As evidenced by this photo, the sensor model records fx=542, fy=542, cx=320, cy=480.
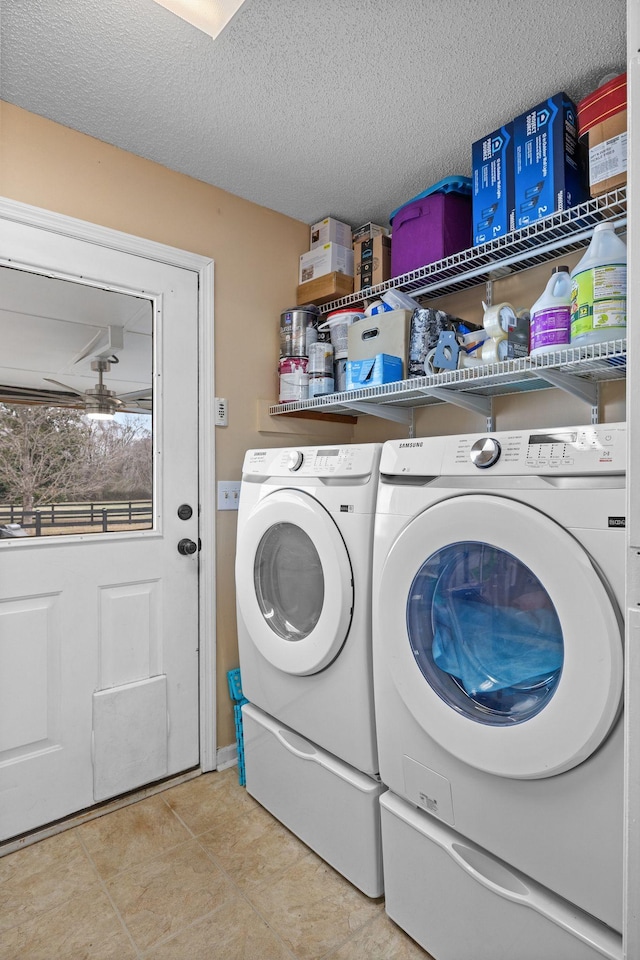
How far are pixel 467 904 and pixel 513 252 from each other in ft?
5.99

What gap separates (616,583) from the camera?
37.9 inches

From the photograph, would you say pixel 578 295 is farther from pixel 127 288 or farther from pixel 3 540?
pixel 3 540

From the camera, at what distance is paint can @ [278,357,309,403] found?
228cm

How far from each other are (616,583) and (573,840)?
0.51 metres

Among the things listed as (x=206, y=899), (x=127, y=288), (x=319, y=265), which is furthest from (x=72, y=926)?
(x=319, y=265)

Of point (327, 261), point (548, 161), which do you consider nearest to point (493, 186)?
point (548, 161)

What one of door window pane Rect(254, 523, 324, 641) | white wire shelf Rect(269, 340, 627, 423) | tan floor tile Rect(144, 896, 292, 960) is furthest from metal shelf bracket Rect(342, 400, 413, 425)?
tan floor tile Rect(144, 896, 292, 960)

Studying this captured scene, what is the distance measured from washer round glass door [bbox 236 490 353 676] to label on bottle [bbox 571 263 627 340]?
33.8 inches

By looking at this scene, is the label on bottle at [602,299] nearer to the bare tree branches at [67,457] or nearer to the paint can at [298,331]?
the paint can at [298,331]

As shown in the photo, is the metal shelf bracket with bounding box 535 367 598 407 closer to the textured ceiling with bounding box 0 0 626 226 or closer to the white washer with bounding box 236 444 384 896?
the white washer with bounding box 236 444 384 896

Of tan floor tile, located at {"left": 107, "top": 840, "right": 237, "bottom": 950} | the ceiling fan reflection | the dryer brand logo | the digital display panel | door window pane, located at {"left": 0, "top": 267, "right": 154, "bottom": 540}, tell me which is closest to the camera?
the dryer brand logo

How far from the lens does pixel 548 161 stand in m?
1.60

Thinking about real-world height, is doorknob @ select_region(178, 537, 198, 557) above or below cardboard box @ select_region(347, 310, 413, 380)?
below

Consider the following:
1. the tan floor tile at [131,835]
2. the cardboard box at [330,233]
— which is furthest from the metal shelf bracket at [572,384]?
the tan floor tile at [131,835]
